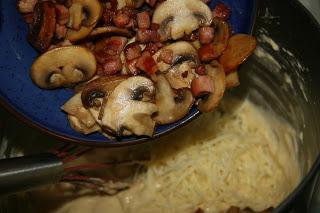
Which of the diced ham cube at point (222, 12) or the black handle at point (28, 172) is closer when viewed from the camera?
the black handle at point (28, 172)

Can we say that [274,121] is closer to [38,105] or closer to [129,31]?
[129,31]

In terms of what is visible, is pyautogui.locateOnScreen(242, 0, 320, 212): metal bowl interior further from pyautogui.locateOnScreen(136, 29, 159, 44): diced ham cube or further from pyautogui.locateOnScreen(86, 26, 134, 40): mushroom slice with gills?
pyautogui.locateOnScreen(86, 26, 134, 40): mushroom slice with gills

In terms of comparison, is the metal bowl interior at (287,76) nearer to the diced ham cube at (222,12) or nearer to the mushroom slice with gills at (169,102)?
the diced ham cube at (222,12)

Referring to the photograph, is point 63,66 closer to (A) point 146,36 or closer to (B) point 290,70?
(A) point 146,36

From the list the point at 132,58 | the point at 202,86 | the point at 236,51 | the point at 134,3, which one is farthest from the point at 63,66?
the point at 236,51

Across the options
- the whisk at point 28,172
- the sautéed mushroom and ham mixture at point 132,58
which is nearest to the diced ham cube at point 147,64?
the sautéed mushroom and ham mixture at point 132,58

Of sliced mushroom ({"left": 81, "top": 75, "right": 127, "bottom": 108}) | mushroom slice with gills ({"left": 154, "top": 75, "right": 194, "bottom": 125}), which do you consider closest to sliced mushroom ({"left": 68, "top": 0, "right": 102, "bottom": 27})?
sliced mushroom ({"left": 81, "top": 75, "right": 127, "bottom": 108})
